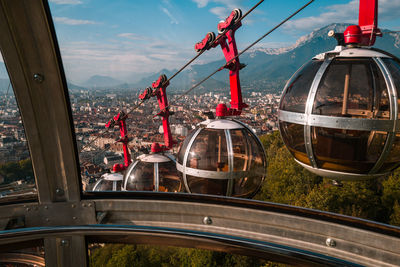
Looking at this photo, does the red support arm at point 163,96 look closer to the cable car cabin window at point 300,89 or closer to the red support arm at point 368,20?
the cable car cabin window at point 300,89

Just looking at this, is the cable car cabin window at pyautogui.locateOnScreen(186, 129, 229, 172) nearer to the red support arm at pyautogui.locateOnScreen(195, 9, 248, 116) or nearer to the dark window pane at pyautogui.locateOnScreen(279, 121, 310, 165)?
the red support arm at pyautogui.locateOnScreen(195, 9, 248, 116)

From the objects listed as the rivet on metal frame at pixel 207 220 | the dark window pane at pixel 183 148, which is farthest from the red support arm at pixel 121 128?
the rivet on metal frame at pixel 207 220

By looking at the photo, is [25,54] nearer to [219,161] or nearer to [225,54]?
[219,161]

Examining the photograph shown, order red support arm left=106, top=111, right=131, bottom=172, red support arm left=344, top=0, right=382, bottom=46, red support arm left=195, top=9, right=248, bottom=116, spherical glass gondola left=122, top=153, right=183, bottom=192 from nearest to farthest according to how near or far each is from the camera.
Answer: red support arm left=344, top=0, right=382, bottom=46 → red support arm left=195, top=9, right=248, bottom=116 → spherical glass gondola left=122, top=153, right=183, bottom=192 → red support arm left=106, top=111, right=131, bottom=172

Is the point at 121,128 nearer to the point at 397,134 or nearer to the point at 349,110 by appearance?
the point at 349,110

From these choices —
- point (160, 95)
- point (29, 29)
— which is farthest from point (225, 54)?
point (29, 29)

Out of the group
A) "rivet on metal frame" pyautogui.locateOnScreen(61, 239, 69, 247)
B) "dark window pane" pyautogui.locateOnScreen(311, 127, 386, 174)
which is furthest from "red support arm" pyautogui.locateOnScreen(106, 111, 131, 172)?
"dark window pane" pyautogui.locateOnScreen(311, 127, 386, 174)
